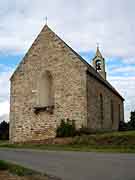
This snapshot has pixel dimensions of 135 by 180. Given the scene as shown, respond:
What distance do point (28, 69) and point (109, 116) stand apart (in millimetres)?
10707

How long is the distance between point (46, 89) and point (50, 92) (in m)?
0.56

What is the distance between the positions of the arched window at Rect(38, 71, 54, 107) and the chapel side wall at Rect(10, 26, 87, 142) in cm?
48

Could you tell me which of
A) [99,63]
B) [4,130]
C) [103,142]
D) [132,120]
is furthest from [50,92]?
[132,120]

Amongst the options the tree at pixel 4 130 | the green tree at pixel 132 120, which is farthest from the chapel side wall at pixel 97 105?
the tree at pixel 4 130

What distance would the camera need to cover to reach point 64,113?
2977cm

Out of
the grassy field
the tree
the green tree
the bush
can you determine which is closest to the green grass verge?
the grassy field

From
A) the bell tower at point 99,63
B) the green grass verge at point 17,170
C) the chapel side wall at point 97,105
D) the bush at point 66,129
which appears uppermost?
the bell tower at point 99,63

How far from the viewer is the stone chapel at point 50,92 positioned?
29.5m

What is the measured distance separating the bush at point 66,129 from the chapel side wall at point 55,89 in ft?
1.43

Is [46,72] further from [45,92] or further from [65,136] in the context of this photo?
[65,136]

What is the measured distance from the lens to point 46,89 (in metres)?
31.8

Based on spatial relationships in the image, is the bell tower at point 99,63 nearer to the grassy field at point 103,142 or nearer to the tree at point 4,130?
the tree at point 4,130

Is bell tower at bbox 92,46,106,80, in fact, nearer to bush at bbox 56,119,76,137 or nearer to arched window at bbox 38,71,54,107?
arched window at bbox 38,71,54,107

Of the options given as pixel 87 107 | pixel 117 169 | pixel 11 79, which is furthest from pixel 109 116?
pixel 117 169
